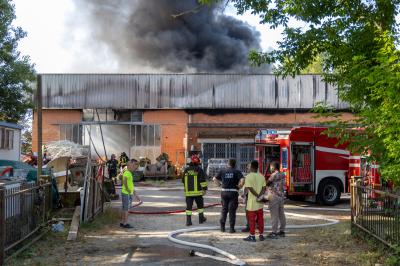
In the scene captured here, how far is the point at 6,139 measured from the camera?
57.7ft

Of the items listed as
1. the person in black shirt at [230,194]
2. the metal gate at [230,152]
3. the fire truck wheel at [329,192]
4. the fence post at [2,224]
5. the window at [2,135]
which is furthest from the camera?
the metal gate at [230,152]

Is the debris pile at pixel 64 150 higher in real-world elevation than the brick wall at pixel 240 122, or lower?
lower

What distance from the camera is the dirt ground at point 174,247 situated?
7598 millimetres

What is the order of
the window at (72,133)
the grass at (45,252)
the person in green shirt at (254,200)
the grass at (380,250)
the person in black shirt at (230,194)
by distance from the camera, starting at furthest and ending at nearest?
the window at (72,133)
the person in black shirt at (230,194)
the person in green shirt at (254,200)
the grass at (45,252)
the grass at (380,250)

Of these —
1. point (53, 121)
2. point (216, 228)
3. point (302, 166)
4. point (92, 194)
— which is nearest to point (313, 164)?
point (302, 166)

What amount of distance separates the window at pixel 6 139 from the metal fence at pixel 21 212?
7257mm

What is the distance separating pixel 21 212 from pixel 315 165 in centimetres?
959

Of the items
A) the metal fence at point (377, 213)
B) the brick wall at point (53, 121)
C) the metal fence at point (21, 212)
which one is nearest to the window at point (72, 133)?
the brick wall at point (53, 121)

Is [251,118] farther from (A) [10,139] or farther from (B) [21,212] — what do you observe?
(B) [21,212]

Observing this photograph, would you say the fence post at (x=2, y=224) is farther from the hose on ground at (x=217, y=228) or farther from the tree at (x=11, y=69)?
the tree at (x=11, y=69)

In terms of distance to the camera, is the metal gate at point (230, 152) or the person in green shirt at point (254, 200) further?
the metal gate at point (230, 152)

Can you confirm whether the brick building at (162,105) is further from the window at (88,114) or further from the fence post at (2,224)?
the fence post at (2,224)

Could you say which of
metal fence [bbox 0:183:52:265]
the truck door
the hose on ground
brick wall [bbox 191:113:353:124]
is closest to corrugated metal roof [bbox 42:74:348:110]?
brick wall [bbox 191:113:353:124]

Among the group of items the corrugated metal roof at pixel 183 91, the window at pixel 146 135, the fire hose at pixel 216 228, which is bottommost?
the fire hose at pixel 216 228
